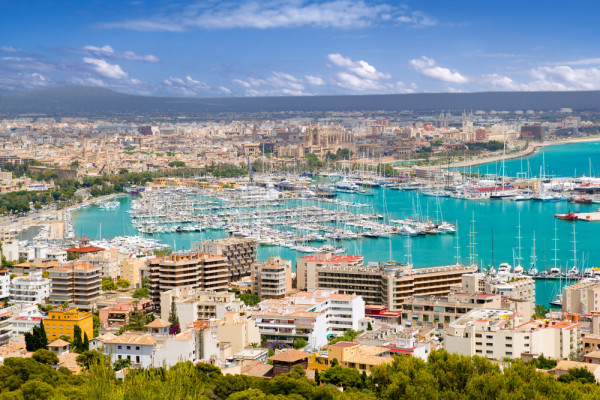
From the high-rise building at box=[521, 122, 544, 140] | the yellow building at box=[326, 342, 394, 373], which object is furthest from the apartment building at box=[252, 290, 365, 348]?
the high-rise building at box=[521, 122, 544, 140]

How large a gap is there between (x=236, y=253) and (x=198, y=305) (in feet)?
7.65

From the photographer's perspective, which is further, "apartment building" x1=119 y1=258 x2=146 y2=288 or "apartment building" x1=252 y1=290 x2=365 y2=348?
"apartment building" x1=119 y1=258 x2=146 y2=288

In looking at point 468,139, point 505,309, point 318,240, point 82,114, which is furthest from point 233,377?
point 82,114

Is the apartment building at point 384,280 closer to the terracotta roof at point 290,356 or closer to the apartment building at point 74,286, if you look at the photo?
the apartment building at point 74,286

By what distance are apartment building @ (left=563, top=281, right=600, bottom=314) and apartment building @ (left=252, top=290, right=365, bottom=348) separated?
6.60 ft

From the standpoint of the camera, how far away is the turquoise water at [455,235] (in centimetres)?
1460

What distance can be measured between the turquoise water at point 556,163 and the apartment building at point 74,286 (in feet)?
69.0

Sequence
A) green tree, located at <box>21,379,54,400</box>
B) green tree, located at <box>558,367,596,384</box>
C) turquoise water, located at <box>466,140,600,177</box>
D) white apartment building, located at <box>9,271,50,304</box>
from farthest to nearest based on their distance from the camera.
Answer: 1. turquoise water, located at <box>466,140,600,177</box>
2. white apartment building, located at <box>9,271,50,304</box>
3. green tree, located at <box>558,367,596,384</box>
4. green tree, located at <box>21,379,54,400</box>

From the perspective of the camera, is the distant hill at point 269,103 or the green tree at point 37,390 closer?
the green tree at point 37,390

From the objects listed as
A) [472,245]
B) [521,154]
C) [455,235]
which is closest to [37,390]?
[472,245]

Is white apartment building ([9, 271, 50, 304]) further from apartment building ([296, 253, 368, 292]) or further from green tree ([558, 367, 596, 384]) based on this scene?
green tree ([558, 367, 596, 384])

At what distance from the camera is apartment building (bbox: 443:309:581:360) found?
25.0 feet

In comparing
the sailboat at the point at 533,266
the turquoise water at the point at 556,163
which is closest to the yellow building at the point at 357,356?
the sailboat at the point at 533,266

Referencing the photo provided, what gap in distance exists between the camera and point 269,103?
88.0 m
